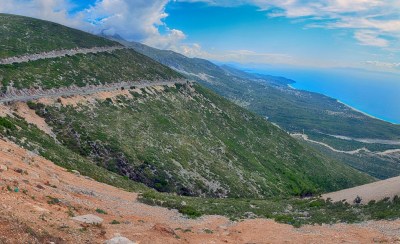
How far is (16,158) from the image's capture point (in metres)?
30.9

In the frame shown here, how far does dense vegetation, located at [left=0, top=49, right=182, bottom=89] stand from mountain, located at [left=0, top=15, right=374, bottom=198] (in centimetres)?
34

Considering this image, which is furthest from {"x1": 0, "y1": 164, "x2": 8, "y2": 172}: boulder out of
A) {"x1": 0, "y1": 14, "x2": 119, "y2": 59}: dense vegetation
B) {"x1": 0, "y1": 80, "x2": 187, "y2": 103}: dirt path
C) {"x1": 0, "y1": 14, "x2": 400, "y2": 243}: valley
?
{"x1": 0, "y1": 14, "x2": 119, "y2": 59}: dense vegetation

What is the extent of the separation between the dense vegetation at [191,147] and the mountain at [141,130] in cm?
27

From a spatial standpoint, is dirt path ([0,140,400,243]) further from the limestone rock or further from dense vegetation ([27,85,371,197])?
dense vegetation ([27,85,371,197])

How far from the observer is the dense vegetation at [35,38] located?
9138 cm

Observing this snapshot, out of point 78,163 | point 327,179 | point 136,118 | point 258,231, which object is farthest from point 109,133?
point 327,179

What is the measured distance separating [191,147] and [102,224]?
172 feet

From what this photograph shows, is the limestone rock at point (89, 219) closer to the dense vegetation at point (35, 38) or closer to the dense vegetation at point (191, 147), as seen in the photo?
the dense vegetation at point (191, 147)

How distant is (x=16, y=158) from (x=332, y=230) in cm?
2980

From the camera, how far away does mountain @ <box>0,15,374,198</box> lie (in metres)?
55.3

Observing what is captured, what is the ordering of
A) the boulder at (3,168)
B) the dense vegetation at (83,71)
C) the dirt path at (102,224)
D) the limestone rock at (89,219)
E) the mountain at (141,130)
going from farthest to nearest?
1. the dense vegetation at (83,71)
2. the mountain at (141,130)
3. the boulder at (3,168)
4. the limestone rock at (89,219)
5. the dirt path at (102,224)

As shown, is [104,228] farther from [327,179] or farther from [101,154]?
[327,179]

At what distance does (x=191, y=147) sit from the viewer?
7519 centimetres

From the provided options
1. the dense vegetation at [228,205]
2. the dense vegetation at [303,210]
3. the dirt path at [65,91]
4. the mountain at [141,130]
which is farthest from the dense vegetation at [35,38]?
the dense vegetation at [303,210]
